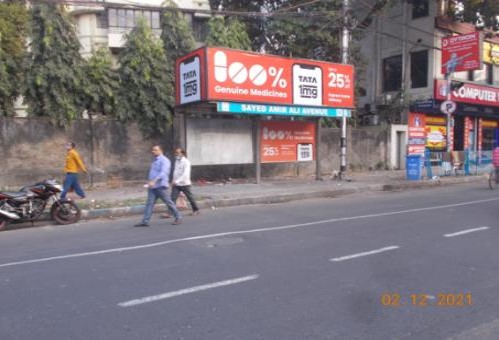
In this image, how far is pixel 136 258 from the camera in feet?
22.2

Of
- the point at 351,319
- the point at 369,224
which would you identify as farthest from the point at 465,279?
the point at 369,224

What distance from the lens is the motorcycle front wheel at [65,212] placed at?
1005cm

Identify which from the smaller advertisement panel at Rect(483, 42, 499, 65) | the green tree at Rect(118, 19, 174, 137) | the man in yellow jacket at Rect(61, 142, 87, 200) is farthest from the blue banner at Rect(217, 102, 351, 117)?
the smaller advertisement panel at Rect(483, 42, 499, 65)

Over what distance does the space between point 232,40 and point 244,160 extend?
5557mm

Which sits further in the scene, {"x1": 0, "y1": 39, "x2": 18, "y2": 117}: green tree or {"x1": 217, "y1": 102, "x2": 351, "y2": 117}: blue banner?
{"x1": 217, "y1": 102, "x2": 351, "y2": 117}: blue banner

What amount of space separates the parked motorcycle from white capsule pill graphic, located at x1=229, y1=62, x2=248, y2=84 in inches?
272

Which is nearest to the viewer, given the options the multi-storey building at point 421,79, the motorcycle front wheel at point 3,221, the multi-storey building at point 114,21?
the motorcycle front wheel at point 3,221

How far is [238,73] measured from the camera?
1526 cm

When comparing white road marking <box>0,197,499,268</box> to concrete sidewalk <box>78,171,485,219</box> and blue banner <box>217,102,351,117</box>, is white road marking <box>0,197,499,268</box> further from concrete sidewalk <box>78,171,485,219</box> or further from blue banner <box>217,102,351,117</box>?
blue banner <box>217,102,351,117</box>

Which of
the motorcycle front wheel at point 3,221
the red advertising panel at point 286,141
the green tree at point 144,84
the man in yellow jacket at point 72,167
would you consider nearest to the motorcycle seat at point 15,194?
the motorcycle front wheel at point 3,221

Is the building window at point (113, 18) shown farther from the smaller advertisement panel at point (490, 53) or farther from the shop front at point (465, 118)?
the smaller advertisement panel at point (490, 53)

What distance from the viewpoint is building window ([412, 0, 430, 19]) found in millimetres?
25812

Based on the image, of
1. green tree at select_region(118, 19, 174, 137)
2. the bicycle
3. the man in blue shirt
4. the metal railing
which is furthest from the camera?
the metal railing
